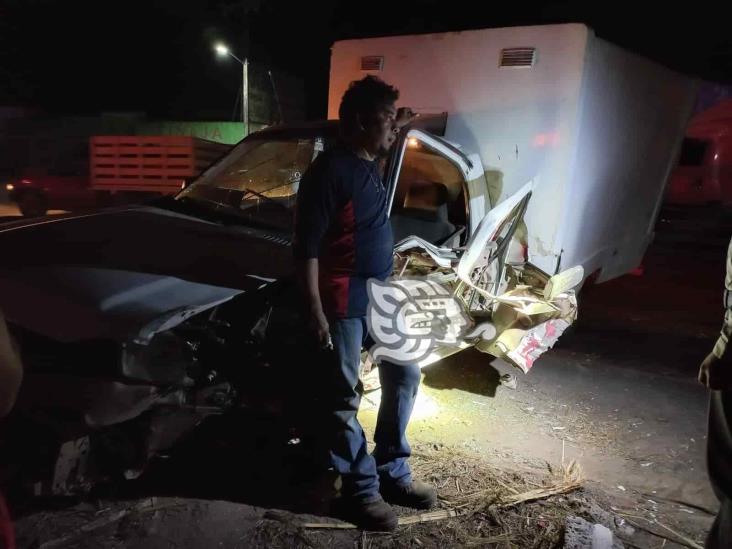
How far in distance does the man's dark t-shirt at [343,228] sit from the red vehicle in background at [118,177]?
10.7 m

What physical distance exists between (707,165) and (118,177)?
45.1 feet

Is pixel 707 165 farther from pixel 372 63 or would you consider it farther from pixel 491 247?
pixel 491 247

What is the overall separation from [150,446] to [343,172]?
155 centimetres

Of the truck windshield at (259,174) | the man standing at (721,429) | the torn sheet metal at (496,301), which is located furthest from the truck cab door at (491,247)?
the man standing at (721,429)

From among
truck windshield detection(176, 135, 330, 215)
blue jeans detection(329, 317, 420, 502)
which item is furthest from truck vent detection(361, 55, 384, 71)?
blue jeans detection(329, 317, 420, 502)

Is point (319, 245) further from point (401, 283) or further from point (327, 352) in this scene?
point (401, 283)

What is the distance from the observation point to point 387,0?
75.7ft

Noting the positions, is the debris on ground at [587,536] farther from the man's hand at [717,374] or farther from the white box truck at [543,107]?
the white box truck at [543,107]

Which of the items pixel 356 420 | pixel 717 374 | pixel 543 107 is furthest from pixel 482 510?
pixel 543 107

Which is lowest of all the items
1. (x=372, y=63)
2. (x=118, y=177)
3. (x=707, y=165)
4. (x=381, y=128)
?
(x=118, y=177)

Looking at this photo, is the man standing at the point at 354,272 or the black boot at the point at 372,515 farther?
the black boot at the point at 372,515

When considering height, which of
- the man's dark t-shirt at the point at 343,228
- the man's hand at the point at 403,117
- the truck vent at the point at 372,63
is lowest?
the man's dark t-shirt at the point at 343,228

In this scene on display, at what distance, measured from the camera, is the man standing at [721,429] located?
1.64 m

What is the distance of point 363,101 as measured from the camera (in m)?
2.36
